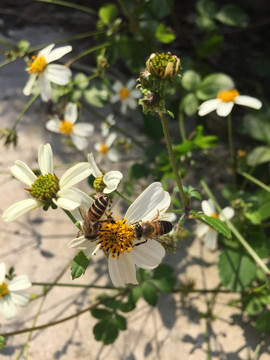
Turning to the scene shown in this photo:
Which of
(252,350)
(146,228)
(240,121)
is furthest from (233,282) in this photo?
(240,121)

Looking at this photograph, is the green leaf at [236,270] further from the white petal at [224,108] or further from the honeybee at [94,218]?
the honeybee at [94,218]

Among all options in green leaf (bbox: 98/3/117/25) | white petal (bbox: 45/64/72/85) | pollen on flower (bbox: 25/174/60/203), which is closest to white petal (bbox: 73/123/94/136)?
white petal (bbox: 45/64/72/85)

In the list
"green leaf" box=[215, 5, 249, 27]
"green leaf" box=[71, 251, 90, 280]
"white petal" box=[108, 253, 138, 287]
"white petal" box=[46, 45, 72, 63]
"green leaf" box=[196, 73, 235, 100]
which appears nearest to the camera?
"green leaf" box=[71, 251, 90, 280]

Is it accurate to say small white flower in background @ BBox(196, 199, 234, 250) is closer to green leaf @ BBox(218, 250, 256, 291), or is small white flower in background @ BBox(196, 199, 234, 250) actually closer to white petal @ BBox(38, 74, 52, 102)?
green leaf @ BBox(218, 250, 256, 291)

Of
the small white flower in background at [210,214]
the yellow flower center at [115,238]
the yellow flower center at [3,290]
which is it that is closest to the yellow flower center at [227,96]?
the small white flower in background at [210,214]

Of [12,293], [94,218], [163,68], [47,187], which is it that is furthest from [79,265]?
[12,293]

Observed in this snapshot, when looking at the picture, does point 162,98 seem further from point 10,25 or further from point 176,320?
point 10,25
